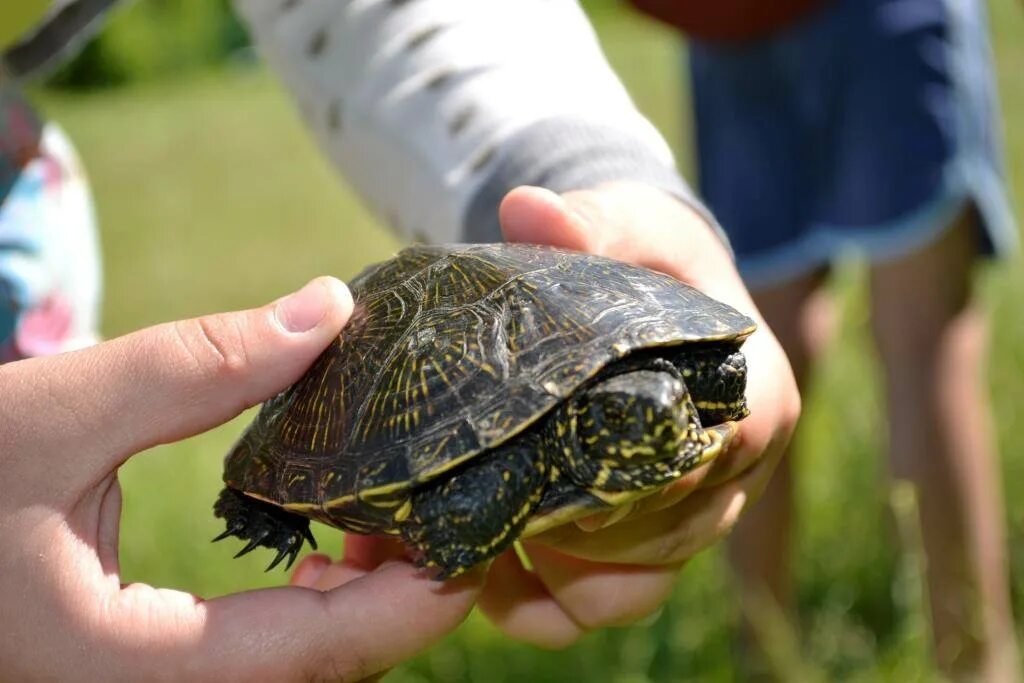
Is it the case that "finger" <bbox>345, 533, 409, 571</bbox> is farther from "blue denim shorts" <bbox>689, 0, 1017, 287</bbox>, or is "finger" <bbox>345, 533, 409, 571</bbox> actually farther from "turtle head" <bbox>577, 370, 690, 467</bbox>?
"blue denim shorts" <bbox>689, 0, 1017, 287</bbox>

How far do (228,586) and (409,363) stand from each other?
1980mm

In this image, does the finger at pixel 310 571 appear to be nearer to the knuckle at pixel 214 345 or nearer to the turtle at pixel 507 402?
the turtle at pixel 507 402

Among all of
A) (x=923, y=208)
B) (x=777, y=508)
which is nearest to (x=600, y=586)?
(x=777, y=508)

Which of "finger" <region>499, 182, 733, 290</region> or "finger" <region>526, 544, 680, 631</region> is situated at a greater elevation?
"finger" <region>499, 182, 733, 290</region>

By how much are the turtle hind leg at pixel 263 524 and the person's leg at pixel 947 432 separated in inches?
64.5

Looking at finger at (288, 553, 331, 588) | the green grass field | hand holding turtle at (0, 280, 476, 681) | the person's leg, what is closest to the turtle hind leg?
finger at (288, 553, 331, 588)

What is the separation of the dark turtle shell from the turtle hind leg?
123 mm

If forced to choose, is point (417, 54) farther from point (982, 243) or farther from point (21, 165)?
point (982, 243)

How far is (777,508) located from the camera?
301cm

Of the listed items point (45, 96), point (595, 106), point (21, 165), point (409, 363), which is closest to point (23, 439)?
point (409, 363)

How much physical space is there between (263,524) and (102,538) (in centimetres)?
26

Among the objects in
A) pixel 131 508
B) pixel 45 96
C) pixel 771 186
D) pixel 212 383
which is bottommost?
pixel 45 96

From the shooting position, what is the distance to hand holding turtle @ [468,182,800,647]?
1694 mm

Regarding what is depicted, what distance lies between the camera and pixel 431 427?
1.53 meters
